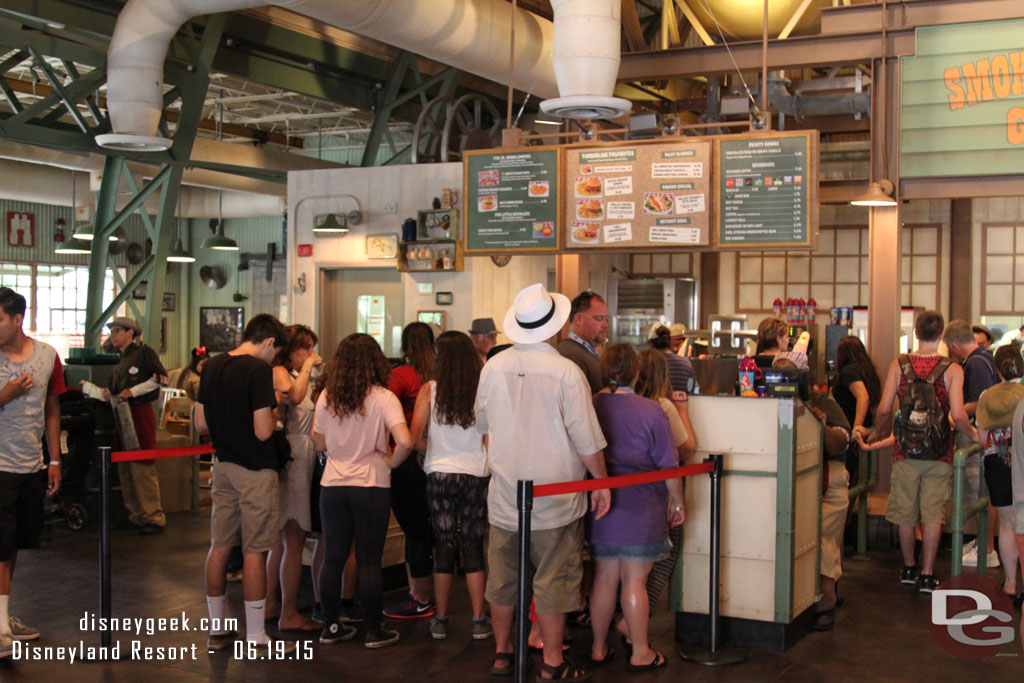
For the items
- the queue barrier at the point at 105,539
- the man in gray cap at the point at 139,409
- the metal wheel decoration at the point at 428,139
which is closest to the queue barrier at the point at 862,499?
the queue barrier at the point at 105,539

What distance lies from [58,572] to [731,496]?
445cm

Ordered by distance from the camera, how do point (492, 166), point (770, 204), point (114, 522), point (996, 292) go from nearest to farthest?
point (770, 204) < point (492, 166) < point (114, 522) < point (996, 292)

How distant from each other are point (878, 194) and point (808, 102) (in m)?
3.14

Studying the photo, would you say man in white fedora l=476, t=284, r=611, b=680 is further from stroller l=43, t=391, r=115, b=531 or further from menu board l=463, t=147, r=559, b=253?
stroller l=43, t=391, r=115, b=531

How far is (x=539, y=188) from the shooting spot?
7.16m

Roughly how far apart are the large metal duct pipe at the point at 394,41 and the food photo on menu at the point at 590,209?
166 centimetres

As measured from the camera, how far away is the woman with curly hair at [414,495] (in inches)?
215

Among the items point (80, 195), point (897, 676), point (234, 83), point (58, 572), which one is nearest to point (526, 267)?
point (58, 572)

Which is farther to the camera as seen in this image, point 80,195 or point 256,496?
point 80,195

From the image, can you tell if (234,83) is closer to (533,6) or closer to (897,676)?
(533,6)

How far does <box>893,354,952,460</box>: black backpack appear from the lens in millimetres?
6016

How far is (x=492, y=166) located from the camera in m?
7.36

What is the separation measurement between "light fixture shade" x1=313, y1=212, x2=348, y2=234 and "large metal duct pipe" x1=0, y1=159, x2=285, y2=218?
16.2 ft

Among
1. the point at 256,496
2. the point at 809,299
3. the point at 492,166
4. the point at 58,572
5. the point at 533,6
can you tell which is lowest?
the point at 58,572
